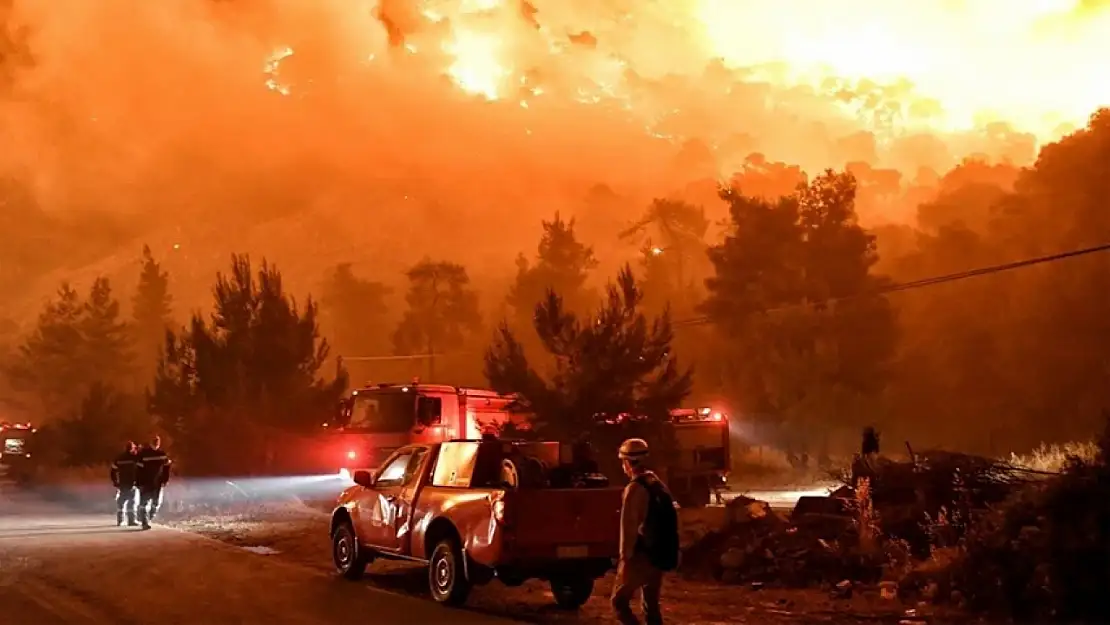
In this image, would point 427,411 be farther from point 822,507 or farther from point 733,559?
point 733,559

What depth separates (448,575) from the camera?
11.1m

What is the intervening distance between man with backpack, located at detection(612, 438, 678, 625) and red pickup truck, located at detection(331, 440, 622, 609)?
2730mm

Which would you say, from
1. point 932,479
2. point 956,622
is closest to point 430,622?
point 956,622

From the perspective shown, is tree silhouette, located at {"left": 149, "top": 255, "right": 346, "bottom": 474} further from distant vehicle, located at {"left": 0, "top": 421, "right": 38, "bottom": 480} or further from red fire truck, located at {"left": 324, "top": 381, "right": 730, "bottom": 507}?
red fire truck, located at {"left": 324, "top": 381, "right": 730, "bottom": 507}

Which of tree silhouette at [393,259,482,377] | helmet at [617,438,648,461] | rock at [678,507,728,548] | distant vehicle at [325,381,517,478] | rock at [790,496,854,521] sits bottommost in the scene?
rock at [678,507,728,548]

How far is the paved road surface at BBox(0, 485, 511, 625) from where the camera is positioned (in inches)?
404

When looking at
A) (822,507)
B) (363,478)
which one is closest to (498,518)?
(363,478)

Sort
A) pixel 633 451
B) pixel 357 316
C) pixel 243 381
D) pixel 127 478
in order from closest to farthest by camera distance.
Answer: pixel 633 451
pixel 127 478
pixel 243 381
pixel 357 316

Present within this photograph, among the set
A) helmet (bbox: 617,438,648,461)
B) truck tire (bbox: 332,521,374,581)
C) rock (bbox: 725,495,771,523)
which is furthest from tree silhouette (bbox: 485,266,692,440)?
helmet (bbox: 617,438,648,461)

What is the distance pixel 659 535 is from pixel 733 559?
217 inches

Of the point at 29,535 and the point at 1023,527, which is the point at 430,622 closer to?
the point at 1023,527

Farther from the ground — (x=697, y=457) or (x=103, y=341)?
(x=103, y=341)

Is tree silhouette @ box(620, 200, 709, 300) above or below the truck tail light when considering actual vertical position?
above

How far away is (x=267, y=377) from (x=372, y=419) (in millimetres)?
17260
